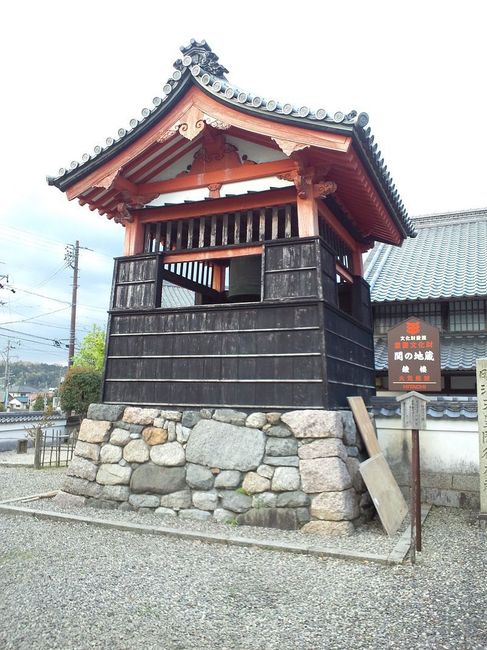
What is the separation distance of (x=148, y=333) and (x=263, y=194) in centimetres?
299

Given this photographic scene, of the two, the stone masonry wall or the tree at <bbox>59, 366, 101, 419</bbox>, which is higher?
the tree at <bbox>59, 366, 101, 419</bbox>

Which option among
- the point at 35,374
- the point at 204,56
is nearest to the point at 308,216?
the point at 204,56

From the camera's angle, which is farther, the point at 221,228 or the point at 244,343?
the point at 221,228

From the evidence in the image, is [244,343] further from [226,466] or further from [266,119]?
[266,119]

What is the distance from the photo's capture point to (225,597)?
14.9 feet

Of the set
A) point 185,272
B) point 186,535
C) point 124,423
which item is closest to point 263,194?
point 185,272

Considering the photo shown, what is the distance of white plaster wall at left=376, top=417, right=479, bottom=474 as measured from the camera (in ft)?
27.6

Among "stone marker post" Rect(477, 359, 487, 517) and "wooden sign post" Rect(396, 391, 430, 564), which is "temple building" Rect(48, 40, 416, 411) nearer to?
"wooden sign post" Rect(396, 391, 430, 564)

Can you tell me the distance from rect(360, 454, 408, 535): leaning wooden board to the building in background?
4.16 m

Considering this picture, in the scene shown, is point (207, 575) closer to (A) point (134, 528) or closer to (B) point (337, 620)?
(B) point (337, 620)

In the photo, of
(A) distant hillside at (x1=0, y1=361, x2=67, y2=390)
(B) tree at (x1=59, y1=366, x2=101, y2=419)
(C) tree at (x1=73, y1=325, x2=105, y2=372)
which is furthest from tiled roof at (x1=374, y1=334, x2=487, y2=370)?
(A) distant hillside at (x1=0, y1=361, x2=67, y2=390)

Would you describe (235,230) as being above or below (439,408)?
above

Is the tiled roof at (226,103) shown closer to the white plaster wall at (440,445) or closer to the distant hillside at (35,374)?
the white plaster wall at (440,445)

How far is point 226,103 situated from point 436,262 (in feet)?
31.2
